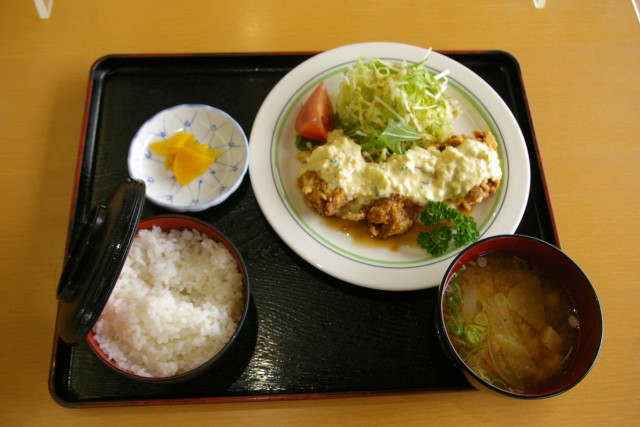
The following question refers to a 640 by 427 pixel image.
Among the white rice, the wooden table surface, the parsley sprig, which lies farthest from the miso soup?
the white rice

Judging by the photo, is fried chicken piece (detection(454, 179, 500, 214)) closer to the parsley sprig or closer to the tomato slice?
the parsley sprig

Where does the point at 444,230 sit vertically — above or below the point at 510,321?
above

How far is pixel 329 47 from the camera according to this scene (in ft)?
8.57

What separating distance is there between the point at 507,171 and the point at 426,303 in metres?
0.78

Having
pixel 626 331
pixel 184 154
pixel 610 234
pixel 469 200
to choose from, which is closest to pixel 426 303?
pixel 469 200

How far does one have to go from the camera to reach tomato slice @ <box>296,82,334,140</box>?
2.14 m

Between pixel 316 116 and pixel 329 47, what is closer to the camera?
pixel 316 116

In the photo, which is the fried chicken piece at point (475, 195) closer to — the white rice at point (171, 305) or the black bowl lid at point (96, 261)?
the white rice at point (171, 305)

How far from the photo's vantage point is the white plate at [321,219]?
6.23 feet

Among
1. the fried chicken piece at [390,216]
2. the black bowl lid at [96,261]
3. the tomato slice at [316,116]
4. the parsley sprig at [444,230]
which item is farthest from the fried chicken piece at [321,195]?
the black bowl lid at [96,261]

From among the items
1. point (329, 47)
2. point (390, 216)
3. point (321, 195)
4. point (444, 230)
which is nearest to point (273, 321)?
point (321, 195)

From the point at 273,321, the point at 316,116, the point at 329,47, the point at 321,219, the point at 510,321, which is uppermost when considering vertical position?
the point at 329,47

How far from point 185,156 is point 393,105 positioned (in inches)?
43.0

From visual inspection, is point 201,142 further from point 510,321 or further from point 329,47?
point 510,321
